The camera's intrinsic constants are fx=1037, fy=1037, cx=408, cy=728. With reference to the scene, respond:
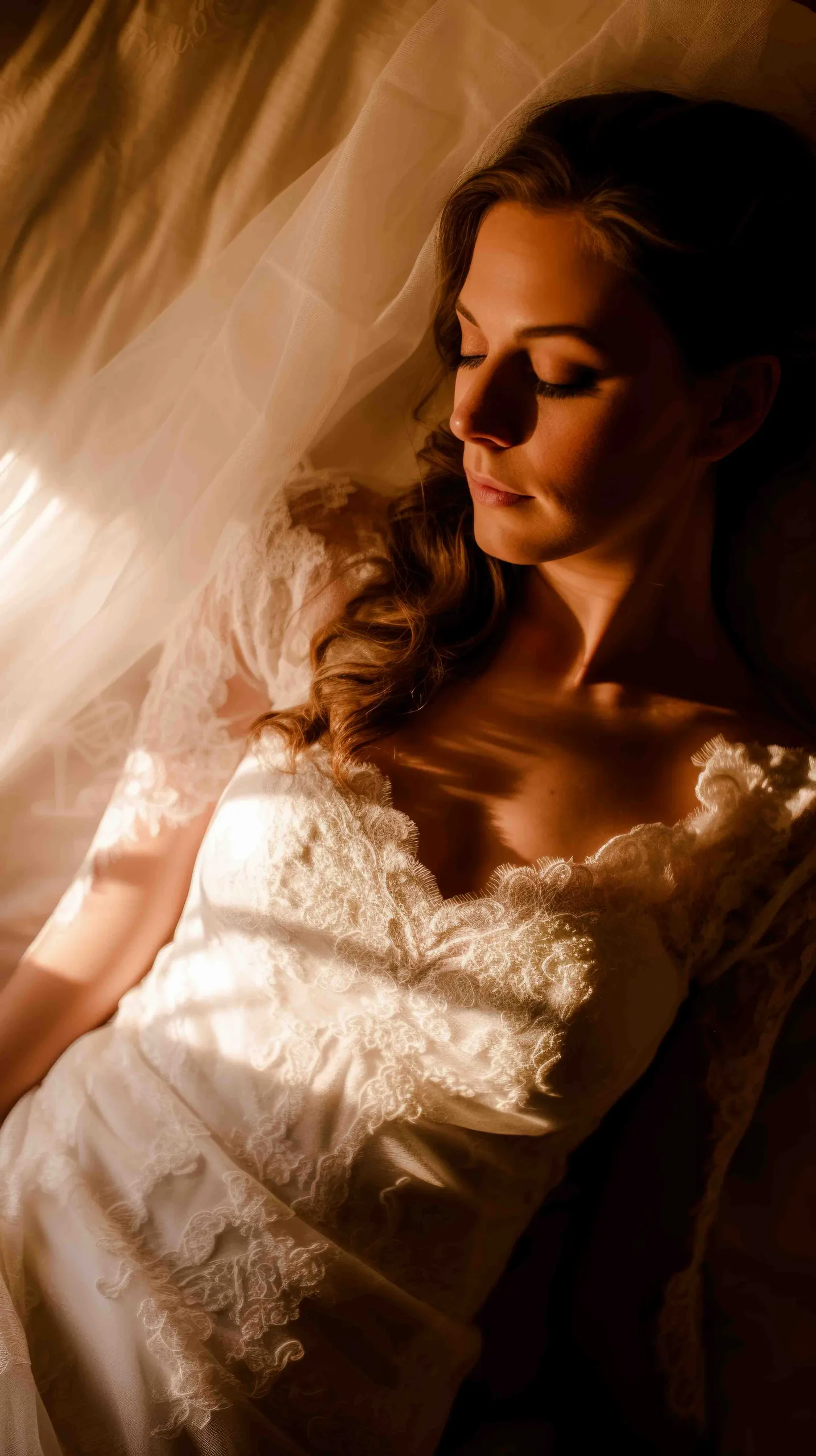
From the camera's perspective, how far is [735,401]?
3.47 ft

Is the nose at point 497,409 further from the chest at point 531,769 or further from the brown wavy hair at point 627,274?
the chest at point 531,769

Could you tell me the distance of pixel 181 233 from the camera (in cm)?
105

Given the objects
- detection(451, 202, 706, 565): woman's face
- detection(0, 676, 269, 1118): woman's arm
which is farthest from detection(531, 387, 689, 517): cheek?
detection(0, 676, 269, 1118): woman's arm

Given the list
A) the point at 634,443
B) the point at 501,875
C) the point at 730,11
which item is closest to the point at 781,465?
the point at 634,443

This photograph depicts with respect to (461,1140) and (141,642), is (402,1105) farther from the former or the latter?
(141,642)

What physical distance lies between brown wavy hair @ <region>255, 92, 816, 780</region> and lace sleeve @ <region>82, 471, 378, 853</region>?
0.04 metres

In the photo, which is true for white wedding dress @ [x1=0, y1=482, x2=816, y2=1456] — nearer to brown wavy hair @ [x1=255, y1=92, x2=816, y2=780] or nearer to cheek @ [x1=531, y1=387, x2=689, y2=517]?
brown wavy hair @ [x1=255, y1=92, x2=816, y2=780]

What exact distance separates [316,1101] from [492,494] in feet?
2.01

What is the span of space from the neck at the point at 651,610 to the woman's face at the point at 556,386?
155 mm

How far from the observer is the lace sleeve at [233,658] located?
1.08 meters

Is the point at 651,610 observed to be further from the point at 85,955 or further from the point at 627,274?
the point at 85,955

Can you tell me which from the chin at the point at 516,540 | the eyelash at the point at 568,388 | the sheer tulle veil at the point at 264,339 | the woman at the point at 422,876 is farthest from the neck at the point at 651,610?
the sheer tulle veil at the point at 264,339

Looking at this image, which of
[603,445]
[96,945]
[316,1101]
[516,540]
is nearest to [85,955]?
[96,945]

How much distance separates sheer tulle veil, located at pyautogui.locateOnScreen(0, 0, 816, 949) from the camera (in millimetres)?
962
